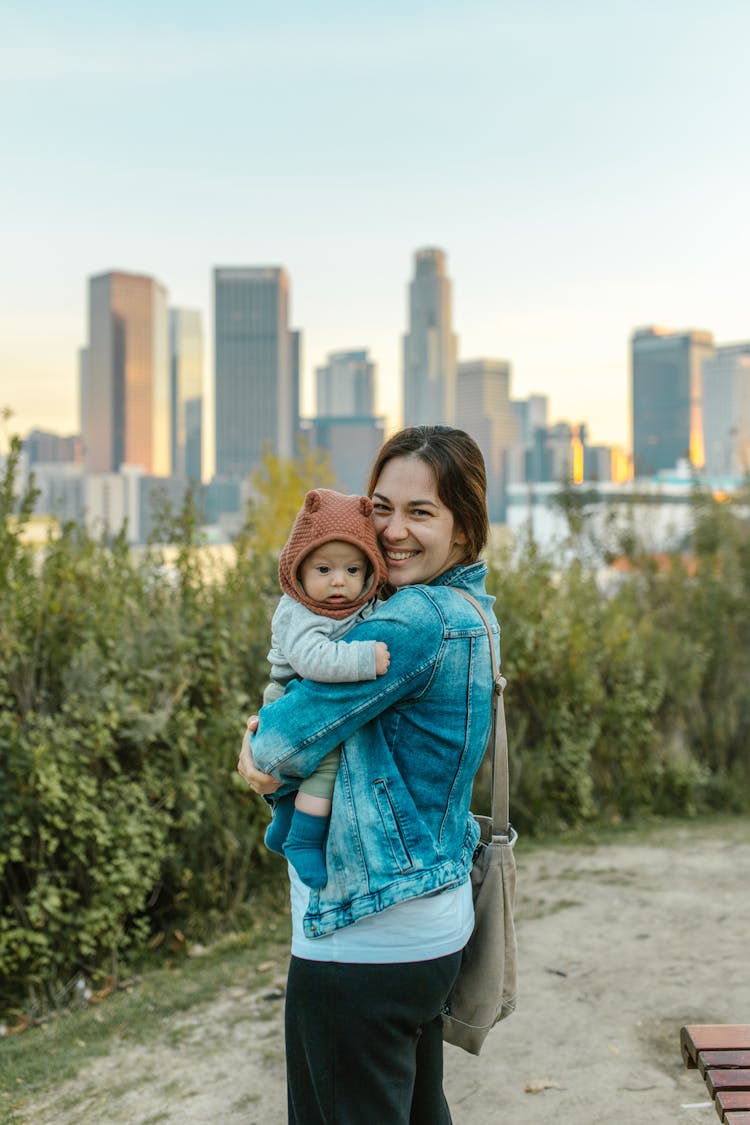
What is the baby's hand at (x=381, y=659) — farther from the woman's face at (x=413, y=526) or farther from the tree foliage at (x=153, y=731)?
the tree foliage at (x=153, y=731)

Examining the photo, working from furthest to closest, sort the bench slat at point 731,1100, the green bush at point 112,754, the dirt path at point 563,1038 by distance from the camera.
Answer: the green bush at point 112,754 → the dirt path at point 563,1038 → the bench slat at point 731,1100

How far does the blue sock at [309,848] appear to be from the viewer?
1.81 metres

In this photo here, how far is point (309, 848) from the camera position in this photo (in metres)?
1.83

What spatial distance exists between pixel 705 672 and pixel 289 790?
21.9ft

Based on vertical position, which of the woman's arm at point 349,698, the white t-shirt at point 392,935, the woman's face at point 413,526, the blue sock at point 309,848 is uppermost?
the woman's face at point 413,526

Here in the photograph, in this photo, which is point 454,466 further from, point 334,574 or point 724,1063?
point 724,1063

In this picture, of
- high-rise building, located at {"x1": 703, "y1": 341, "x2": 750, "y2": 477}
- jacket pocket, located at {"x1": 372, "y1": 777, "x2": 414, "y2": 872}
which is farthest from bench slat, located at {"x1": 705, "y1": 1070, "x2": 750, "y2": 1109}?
high-rise building, located at {"x1": 703, "y1": 341, "x2": 750, "y2": 477}

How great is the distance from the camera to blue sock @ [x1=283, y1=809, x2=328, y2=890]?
5.95ft

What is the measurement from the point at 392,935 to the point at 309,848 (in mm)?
208

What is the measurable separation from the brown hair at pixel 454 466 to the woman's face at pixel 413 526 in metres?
0.02

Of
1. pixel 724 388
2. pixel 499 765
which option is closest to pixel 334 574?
pixel 499 765

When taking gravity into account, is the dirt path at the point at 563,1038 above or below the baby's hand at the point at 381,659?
below

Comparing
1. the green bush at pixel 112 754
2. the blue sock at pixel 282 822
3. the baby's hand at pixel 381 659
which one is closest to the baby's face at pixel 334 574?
the baby's hand at pixel 381 659

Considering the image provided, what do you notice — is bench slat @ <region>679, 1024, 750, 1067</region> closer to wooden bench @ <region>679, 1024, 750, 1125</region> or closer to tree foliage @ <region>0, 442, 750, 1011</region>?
wooden bench @ <region>679, 1024, 750, 1125</region>
